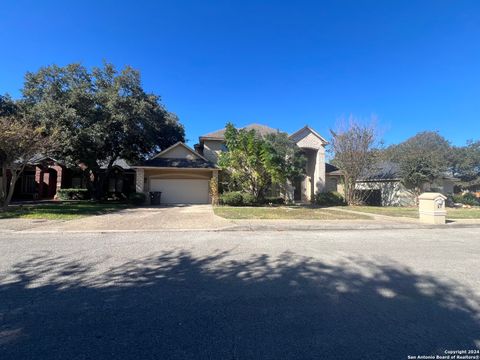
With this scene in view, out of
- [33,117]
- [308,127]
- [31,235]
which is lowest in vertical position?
[31,235]

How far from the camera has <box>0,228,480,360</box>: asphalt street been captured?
2602 mm

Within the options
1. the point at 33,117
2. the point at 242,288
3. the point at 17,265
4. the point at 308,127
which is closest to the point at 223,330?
the point at 242,288

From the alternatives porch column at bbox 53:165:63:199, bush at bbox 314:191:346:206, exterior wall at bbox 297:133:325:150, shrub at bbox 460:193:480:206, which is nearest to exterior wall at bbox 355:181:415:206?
bush at bbox 314:191:346:206

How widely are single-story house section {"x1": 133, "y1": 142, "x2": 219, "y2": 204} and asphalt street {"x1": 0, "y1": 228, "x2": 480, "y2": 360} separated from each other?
15.6 m

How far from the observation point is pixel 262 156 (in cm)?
1745

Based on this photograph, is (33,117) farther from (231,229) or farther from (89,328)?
(89,328)

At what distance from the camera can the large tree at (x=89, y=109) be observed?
18.0 metres

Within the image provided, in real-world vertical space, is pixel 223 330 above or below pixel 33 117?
below

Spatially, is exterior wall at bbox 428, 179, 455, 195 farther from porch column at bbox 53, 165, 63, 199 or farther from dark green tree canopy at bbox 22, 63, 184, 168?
porch column at bbox 53, 165, 63, 199

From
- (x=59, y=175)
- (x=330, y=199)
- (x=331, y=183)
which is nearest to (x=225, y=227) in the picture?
(x=330, y=199)

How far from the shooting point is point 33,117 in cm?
1770

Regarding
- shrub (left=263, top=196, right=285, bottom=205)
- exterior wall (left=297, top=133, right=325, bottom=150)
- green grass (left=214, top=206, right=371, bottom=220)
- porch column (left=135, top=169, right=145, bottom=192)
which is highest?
exterior wall (left=297, top=133, right=325, bottom=150)

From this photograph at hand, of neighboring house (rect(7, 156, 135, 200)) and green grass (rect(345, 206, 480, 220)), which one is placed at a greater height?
neighboring house (rect(7, 156, 135, 200))

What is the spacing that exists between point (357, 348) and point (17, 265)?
235 inches
